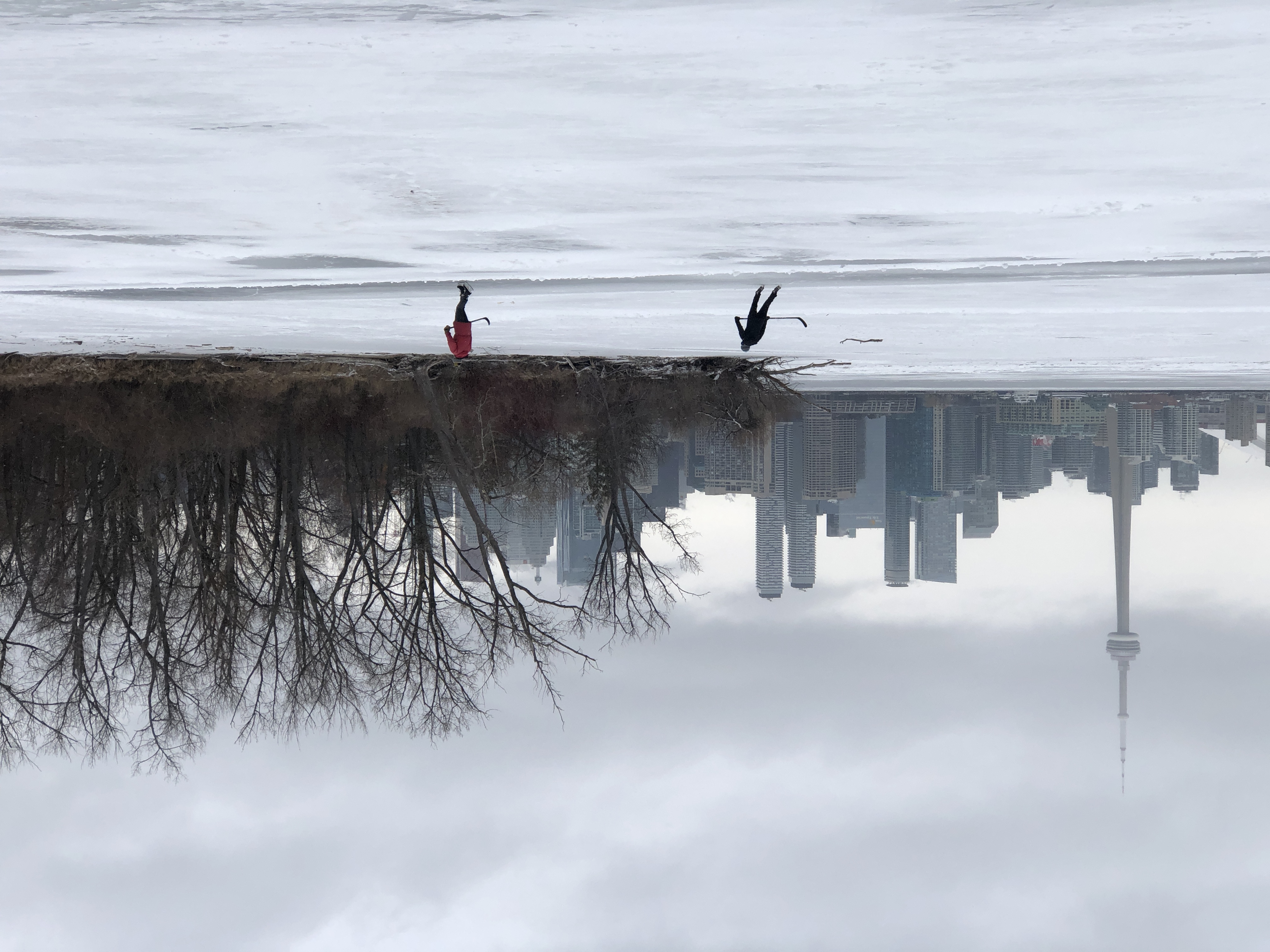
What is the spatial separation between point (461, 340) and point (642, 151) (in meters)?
3.84

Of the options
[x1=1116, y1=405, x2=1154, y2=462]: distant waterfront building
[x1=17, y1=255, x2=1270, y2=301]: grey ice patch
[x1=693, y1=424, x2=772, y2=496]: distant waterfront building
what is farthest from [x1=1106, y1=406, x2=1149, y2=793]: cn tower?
[x1=17, y1=255, x2=1270, y2=301]: grey ice patch

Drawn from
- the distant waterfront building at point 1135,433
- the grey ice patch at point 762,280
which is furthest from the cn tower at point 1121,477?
the grey ice patch at point 762,280

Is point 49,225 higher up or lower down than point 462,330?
higher up

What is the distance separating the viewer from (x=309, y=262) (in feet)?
30.7

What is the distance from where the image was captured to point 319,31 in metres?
5.55

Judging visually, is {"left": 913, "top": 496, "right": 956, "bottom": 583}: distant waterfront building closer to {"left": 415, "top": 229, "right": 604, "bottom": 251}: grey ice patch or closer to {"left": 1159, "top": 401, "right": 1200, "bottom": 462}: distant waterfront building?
{"left": 1159, "top": 401, "right": 1200, "bottom": 462}: distant waterfront building

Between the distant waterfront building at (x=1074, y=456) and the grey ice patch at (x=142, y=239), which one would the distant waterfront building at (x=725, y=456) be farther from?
the distant waterfront building at (x=1074, y=456)

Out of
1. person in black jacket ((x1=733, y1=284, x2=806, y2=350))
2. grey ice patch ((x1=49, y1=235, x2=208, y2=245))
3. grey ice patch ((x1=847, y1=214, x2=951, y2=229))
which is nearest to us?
grey ice patch ((x1=847, y1=214, x2=951, y2=229))

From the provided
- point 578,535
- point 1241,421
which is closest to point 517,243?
point 578,535

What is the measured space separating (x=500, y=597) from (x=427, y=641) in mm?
2663

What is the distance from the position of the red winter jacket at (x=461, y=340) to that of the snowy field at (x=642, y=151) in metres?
0.60

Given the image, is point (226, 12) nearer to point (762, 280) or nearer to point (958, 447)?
point (762, 280)

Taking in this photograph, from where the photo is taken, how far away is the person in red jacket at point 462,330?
373 inches

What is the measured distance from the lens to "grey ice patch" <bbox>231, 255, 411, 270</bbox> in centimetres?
920
